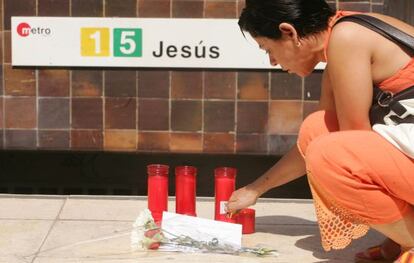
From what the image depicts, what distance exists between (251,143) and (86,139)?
1028 mm

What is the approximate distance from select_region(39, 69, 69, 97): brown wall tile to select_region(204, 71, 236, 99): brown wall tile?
0.87 m

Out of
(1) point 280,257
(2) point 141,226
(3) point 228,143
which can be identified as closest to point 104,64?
(3) point 228,143

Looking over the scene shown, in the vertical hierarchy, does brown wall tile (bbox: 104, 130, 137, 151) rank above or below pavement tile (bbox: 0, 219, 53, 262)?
above

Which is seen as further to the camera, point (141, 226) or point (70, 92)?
point (70, 92)

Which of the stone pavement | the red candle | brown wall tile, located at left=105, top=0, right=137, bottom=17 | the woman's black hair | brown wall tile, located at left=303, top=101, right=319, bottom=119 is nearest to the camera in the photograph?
the woman's black hair

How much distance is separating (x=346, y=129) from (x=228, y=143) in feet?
6.63

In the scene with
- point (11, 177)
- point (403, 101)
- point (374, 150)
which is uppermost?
A: point (403, 101)

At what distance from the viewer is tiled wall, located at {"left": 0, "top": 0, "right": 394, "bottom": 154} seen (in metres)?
4.55

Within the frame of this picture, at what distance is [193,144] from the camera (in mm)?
4602

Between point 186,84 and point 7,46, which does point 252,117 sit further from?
point 7,46

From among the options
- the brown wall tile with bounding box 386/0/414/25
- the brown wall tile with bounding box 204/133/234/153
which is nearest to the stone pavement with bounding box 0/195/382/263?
the brown wall tile with bounding box 204/133/234/153

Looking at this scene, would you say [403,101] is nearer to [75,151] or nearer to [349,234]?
[349,234]

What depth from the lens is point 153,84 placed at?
14.9ft

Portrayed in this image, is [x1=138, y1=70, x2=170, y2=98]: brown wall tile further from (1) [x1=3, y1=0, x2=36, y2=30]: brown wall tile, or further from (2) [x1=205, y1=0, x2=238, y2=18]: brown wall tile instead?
(1) [x1=3, y1=0, x2=36, y2=30]: brown wall tile
